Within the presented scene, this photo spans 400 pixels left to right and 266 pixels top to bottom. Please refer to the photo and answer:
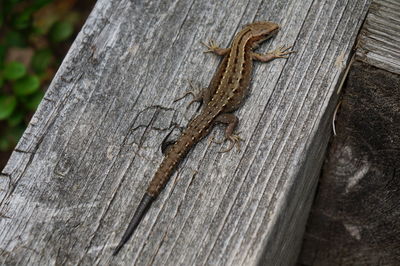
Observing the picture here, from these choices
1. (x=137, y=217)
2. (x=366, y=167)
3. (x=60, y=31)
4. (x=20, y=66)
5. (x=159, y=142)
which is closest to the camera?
(x=137, y=217)

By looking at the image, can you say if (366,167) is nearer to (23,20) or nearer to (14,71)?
(14,71)

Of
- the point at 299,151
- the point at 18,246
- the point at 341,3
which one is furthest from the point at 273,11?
the point at 18,246

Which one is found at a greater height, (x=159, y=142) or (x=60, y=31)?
(x=60, y=31)

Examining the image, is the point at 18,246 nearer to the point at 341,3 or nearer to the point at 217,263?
the point at 217,263

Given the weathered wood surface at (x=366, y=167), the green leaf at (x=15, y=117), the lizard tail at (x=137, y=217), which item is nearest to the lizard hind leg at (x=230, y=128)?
the lizard tail at (x=137, y=217)

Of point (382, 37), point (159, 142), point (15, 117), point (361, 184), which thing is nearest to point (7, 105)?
point (15, 117)

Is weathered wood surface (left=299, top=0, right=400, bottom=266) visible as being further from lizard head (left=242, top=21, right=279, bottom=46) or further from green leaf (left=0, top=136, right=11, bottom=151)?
green leaf (left=0, top=136, right=11, bottom=151)
